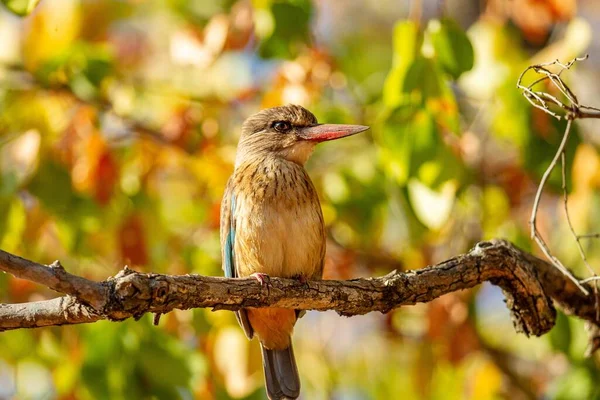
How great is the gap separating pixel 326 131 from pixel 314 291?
1.05m

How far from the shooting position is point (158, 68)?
20.9 ft

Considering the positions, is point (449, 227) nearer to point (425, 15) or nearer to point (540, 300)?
point (540, 300)

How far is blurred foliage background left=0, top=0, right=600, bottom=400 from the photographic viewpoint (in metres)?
3.57

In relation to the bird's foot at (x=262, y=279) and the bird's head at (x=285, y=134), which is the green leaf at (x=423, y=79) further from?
the bird's foot at (x=262, y=279)

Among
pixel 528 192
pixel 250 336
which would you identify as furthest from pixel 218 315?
pixel 528 192

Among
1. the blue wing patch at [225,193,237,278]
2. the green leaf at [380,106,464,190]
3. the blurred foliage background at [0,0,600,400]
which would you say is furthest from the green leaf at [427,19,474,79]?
the blue wing patch at [225,193,237,278]

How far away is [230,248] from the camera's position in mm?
3664

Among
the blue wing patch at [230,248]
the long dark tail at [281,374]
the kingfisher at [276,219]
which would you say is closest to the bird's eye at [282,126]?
the kingfisher at [276,219]

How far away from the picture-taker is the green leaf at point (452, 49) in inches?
129

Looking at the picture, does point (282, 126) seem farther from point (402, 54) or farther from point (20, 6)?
point (20, 6)

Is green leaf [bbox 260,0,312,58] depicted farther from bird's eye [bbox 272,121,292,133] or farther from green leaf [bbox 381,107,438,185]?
green leaf [bbox 381,107,438,185]

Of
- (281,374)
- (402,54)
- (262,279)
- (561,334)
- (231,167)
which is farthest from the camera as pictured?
(231,167)

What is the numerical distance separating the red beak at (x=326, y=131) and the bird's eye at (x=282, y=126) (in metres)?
0.07

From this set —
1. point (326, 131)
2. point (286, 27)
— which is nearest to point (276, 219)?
point (326, 131)
